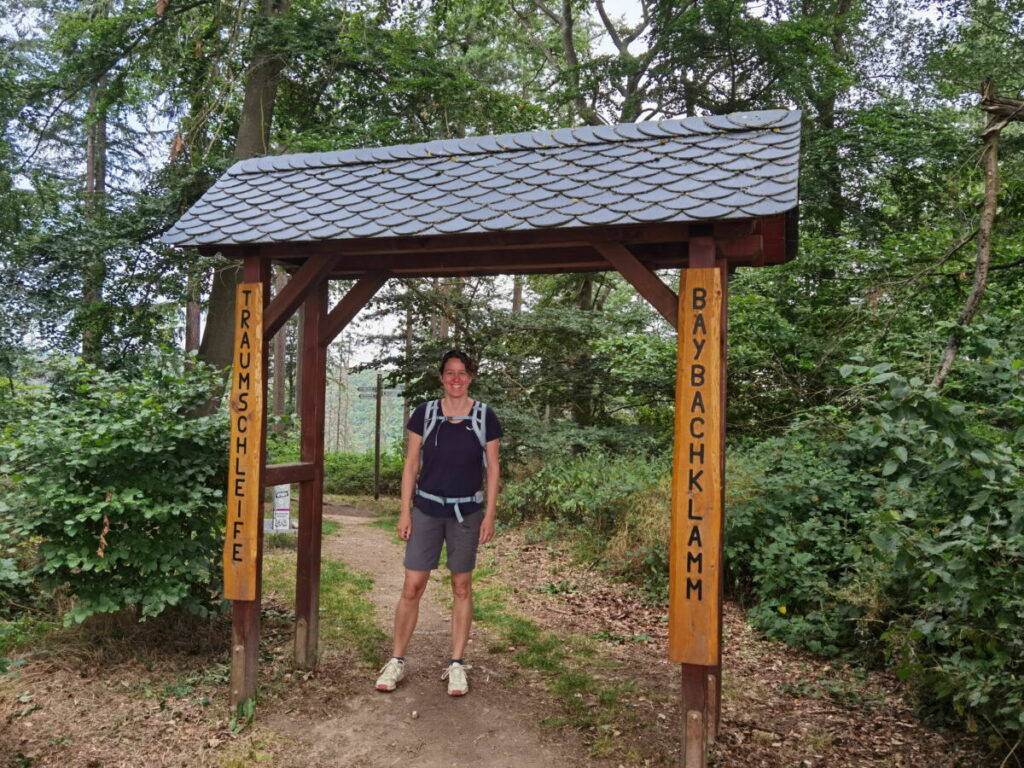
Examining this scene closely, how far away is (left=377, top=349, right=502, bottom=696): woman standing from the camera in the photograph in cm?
419

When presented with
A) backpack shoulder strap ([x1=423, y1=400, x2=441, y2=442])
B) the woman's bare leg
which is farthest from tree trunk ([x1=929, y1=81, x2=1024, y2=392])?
the woman's bare leg

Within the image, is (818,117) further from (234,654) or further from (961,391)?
(234,654)

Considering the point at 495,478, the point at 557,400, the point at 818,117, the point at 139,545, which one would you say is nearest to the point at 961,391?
the point at 495,478

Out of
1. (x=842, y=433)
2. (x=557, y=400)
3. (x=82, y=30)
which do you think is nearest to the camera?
(x=842, y=433)

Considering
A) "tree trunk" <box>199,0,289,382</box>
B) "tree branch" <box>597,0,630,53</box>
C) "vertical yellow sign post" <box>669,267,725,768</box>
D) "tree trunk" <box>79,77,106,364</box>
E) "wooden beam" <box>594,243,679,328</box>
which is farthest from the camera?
"tree branch" <box>597,0,630,53</box>

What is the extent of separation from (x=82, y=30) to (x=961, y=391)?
12.2m

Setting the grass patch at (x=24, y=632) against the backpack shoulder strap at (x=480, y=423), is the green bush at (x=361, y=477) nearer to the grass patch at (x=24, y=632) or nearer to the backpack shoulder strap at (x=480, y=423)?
the grass patch at (x=24, y=632)

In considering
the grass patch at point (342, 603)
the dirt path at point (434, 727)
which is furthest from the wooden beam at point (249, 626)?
the grass patch at point (342, 603)

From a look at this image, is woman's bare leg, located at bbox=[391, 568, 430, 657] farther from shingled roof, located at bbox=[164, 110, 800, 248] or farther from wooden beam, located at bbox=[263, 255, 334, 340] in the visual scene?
shingled roof, located at bbox=[164, 110, 800, 248]

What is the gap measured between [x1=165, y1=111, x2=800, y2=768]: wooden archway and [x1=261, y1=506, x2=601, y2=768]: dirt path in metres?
0.61

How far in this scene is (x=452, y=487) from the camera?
13.7 feet

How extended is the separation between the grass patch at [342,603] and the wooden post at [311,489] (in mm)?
442

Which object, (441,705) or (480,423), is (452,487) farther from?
(441,705)

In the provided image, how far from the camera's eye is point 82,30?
411 inches
